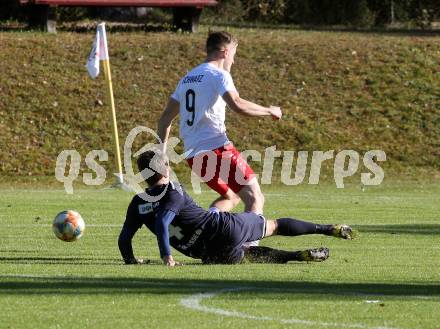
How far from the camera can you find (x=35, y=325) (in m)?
7.71

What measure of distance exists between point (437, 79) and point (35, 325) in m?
28.7

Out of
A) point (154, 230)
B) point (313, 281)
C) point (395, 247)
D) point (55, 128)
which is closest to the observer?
point (313, 281)

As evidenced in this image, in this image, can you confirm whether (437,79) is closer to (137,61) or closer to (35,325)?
(137,61)

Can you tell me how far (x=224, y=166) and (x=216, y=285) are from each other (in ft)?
9.78

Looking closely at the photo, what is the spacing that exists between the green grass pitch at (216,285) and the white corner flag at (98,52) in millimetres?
10763

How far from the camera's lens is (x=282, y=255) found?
11883 millimetres

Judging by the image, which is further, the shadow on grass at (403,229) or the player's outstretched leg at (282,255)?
the shadow on grass at (403,229)

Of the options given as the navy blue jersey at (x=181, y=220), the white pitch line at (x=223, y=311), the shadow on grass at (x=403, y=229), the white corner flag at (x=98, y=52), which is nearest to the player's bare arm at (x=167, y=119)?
the navy blue jersey at (x=181, y=220)

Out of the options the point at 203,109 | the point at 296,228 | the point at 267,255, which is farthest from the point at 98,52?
the point at 267,255

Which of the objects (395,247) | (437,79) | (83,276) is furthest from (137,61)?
(83,276)

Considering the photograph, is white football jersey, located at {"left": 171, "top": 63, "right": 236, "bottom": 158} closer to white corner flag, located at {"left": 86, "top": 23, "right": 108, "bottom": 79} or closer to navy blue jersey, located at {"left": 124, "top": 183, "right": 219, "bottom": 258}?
navy blue jersey, located at {"left": 124, "top": 183, "right": 219, "bottom": 258}

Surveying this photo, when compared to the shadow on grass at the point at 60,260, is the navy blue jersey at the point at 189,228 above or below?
above

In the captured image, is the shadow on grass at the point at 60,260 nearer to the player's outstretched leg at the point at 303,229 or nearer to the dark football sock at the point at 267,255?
the dark football sock at the point at 267,255

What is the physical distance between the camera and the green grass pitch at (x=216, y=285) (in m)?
8.02
